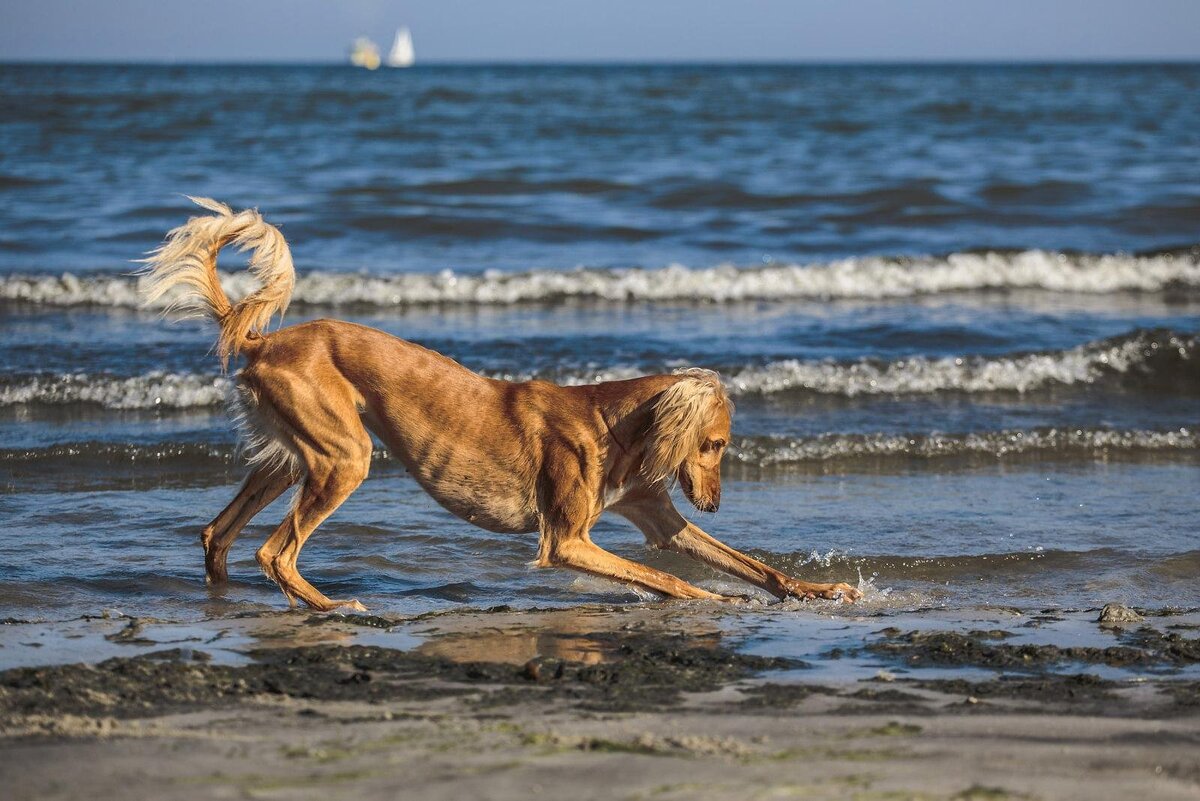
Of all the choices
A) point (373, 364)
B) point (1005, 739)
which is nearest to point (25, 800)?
point (1005, 739)

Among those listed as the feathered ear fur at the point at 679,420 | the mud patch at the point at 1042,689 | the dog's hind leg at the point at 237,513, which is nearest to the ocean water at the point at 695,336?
the dog's hind leg at the point at 237,513

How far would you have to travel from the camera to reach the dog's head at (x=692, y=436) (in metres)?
6.14

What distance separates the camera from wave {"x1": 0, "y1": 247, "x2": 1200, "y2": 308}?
13914mm

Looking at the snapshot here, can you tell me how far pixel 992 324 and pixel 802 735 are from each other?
9.91 metres

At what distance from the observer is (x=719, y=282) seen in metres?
14.8

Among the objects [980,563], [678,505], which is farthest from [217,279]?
[980,563]

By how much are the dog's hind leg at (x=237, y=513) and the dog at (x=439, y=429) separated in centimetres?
1

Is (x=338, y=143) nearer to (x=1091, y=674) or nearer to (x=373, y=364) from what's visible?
(x=373, y=364)

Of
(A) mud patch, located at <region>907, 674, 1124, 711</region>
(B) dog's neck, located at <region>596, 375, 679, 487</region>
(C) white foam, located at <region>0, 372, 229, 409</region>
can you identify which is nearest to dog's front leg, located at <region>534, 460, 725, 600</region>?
(B) dog's neck, located at <region>596, 375, 679, 487</region>

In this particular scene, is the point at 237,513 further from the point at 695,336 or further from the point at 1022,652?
the point at 695,336

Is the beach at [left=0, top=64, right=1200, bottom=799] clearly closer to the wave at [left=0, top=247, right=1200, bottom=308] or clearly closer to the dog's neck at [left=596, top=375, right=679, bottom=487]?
the wave at [left=0, top=247, right=1200, bottom=308]

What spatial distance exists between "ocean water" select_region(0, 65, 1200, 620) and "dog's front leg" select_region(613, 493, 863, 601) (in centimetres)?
35

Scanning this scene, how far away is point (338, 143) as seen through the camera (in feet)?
91.4

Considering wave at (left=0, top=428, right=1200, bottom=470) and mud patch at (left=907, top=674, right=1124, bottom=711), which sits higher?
wave at (left=0, top=428, right=1200, bottom=470)
